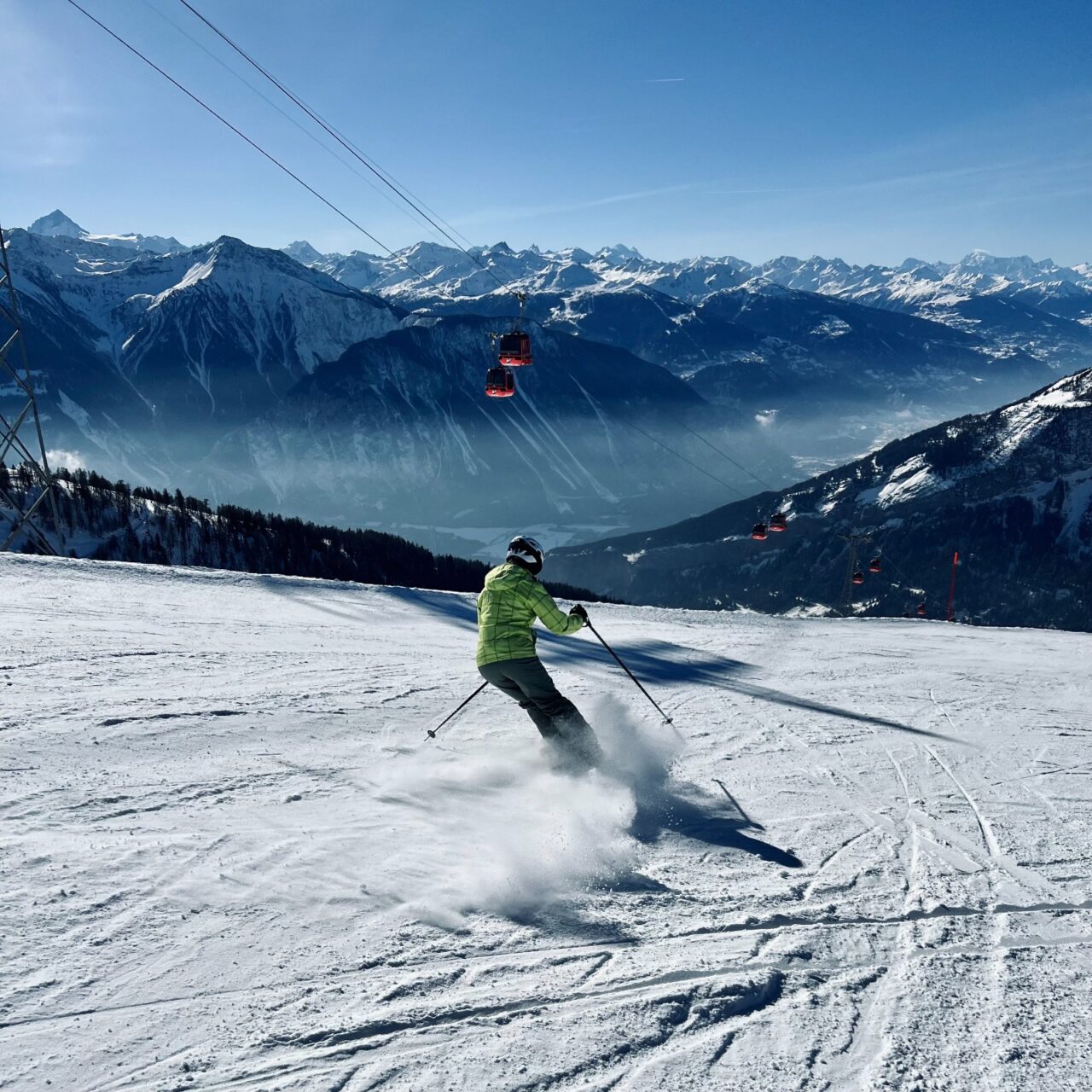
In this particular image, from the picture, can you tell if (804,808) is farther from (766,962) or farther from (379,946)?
(379,946)

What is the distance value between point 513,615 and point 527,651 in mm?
399

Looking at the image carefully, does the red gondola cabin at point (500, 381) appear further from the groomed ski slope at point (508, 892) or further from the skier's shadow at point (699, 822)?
the skier's shadow at point (699, 822)

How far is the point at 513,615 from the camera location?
7871mm

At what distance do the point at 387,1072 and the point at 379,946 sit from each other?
961mm

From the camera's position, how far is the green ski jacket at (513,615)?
780cm

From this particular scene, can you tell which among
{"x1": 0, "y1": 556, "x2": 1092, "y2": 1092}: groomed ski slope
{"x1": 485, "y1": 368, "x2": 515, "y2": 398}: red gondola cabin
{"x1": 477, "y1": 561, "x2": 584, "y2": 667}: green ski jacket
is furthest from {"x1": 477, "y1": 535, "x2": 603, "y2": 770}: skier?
{"x1": 485, "y1": 368, "x2": 515, "y2": 398}: red gondola cabin

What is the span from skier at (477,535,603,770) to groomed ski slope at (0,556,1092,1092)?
409 mm

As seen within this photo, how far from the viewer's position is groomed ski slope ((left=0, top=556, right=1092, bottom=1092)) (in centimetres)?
372

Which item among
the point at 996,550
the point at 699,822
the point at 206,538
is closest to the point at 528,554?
the point at 699,822

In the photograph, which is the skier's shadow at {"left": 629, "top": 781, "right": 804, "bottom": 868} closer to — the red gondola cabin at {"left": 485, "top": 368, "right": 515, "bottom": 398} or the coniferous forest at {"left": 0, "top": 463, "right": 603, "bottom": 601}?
the red gondola cabin at {"left": 485, "top": 368, "right": 515, "bottom": 398}

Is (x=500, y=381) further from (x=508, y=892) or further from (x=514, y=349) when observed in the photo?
(x=508, y=892)

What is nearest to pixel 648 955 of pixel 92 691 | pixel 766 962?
pixel 766 962

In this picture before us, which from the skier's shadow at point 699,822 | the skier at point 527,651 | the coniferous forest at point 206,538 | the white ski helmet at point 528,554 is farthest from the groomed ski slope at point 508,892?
the coniferous forest at point 206,538

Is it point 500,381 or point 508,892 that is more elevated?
point 500,381
